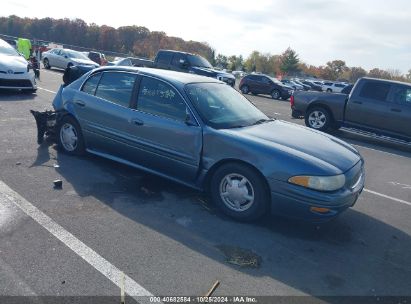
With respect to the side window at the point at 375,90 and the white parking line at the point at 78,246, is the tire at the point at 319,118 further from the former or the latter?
the white parking line at the point at 78,246

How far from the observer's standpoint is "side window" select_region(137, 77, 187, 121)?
4857 millimetres

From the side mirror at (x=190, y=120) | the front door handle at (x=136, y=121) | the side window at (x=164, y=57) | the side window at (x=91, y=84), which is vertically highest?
the side window at (x=164, y=57)

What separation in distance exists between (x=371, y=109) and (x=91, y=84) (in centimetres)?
789

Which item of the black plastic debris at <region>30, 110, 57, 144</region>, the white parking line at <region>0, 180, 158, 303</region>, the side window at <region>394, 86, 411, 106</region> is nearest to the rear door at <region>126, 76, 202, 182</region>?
the white parking line at <region>0, 180, 158, 303</region>

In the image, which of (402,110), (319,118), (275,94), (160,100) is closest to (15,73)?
(160,100)

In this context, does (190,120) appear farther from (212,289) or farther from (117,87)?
(212,289)

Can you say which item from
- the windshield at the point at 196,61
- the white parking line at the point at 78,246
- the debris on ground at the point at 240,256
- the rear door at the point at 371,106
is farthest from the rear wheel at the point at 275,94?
the debris on ground at the point at 240,256

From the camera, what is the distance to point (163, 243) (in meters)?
3.81

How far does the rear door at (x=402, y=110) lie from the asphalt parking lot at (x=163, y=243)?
526 centimetres

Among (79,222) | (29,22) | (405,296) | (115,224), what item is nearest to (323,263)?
(405,296)

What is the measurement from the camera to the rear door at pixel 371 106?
10578 mm

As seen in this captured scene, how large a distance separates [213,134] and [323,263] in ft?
5.98

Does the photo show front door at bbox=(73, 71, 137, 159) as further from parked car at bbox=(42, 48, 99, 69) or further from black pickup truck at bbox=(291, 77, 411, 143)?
parked car at bbox=(42, 48, 99, 69)

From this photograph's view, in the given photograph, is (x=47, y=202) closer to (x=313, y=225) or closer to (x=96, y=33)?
(x=313, y=225)
